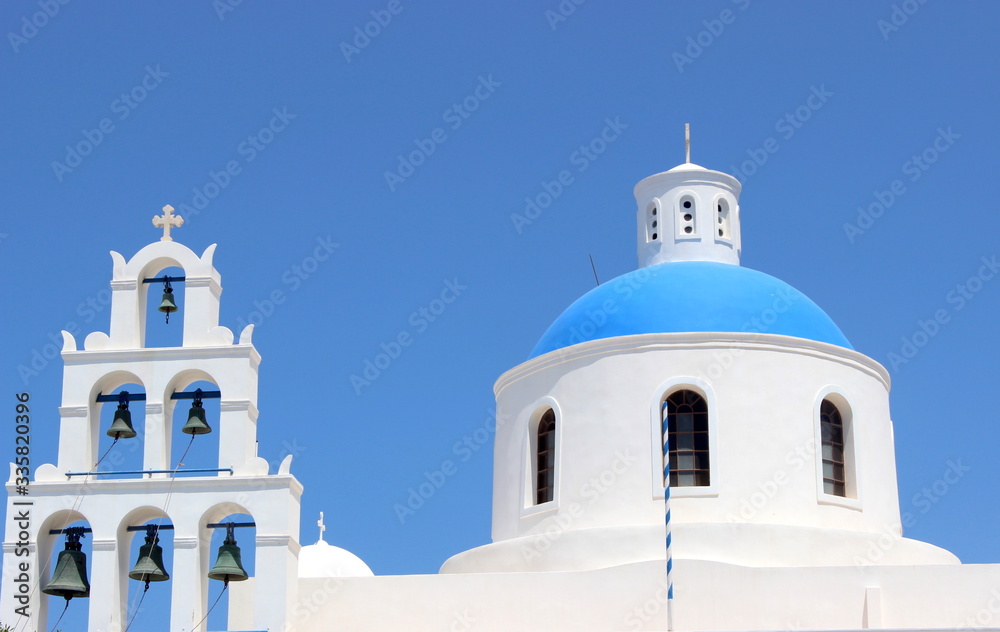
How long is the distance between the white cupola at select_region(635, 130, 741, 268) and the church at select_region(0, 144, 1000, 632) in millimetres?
62

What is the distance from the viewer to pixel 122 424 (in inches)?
741

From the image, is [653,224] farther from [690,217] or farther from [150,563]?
[150,563]

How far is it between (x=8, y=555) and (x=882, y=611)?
33.1ft

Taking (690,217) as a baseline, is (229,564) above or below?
below

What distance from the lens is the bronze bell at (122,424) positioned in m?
18.8

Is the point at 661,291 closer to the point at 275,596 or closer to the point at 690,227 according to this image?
the point at 690,227

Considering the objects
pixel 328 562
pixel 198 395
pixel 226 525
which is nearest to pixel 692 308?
pixel 198 395

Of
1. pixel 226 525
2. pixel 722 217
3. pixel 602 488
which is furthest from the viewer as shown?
pixel 722 217

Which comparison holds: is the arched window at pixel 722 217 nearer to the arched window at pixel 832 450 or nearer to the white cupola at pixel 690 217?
the white cupola at pixel 690 217

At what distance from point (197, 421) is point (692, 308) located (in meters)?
6.96

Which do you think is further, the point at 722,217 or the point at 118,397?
the point at 722,217

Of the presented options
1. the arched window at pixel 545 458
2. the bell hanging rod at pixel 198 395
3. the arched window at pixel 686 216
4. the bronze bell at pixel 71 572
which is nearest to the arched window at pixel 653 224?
the arched window at pixel 686 216

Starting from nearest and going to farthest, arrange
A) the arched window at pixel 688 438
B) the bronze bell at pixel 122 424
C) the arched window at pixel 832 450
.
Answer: the bronze bell at pixel 122 424, the arched window at pixel 688 438, the arched window at pixel 832 450

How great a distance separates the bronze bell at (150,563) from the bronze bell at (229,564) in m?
0.59
